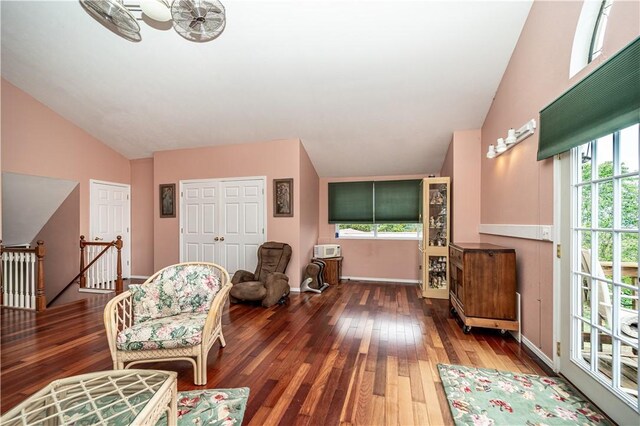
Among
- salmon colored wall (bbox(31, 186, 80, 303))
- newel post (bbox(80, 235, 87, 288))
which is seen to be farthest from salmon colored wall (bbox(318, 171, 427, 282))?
salmon colored wall (bbox(31, 186, 80, 303))

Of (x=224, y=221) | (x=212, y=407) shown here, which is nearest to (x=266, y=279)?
(x=224, y=221)

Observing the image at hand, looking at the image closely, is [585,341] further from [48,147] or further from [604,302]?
[48,147]

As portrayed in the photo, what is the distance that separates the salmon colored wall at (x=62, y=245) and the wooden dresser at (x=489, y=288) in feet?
21.0

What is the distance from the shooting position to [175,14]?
1.67m

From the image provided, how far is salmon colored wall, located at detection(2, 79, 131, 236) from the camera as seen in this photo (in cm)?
384

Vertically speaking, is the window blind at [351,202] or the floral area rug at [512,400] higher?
the window blind at [351,202]

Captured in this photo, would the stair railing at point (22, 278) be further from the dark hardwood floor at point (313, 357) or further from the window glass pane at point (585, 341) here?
the window glass pane at point (585, 341)

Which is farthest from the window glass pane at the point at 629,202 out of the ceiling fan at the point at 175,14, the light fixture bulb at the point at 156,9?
the light fixture bulb at the point at 156,9

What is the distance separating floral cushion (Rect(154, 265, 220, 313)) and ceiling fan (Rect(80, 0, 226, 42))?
1911 mm

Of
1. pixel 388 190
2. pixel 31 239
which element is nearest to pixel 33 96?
pixel 31 239

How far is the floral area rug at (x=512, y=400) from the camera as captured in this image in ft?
4.98

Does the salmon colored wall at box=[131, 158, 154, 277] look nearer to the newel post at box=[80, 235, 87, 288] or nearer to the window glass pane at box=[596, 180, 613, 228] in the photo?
the newel post at box=[80, 235, 87, 288]

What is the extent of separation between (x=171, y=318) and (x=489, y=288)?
10.0 ft

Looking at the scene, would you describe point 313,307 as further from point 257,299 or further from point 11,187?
point 11,187
